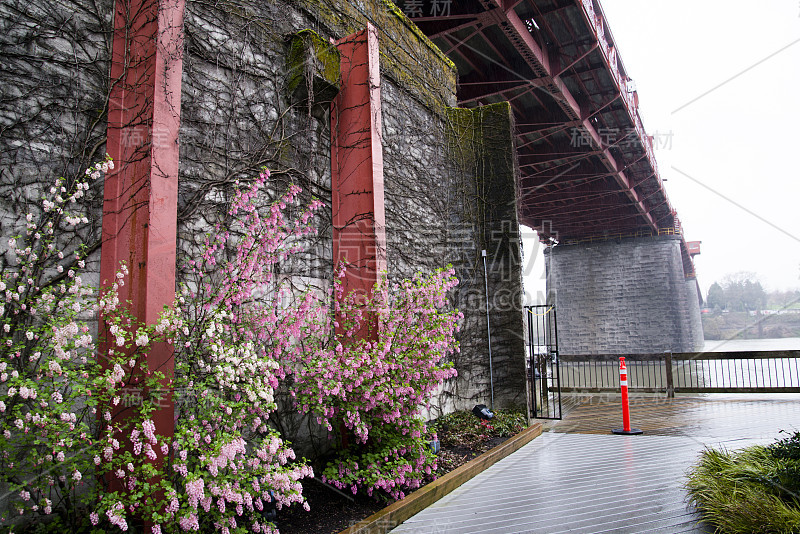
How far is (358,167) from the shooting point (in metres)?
5.41

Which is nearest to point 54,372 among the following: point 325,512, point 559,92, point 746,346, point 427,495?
point 325,512

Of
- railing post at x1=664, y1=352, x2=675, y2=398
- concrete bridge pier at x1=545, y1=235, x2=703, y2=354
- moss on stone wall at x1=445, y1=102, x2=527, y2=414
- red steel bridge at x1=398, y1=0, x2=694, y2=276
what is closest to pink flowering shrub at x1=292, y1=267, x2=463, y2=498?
moss on stone wall at x1=445, y1=102, x2=527, y2=414

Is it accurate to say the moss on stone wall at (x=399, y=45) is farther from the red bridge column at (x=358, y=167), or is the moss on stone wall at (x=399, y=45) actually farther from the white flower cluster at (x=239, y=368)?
the white flower cluster at (x=239, y=368)

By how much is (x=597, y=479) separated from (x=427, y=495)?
5.68 ft

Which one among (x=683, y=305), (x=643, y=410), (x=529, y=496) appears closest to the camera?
(x=529, y=496)

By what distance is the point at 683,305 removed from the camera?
26016 mm

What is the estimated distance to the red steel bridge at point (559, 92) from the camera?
9625 millimetres

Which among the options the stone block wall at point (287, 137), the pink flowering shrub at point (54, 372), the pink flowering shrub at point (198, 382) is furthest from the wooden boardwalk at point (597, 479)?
the pink flowering shrub at point (54, 372)

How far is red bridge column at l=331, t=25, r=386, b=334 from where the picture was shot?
17.3 feet

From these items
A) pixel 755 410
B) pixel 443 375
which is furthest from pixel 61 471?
pixel 755 410

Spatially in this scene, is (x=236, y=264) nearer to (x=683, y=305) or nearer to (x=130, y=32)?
(x=130, y=32)

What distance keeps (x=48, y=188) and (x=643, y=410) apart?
9485 mm

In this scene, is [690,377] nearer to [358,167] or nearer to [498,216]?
[498,216]

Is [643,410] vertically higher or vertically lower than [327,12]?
lower
